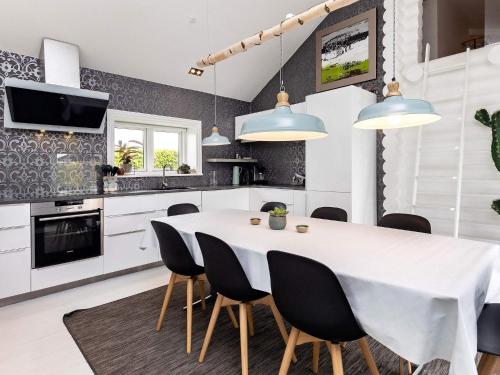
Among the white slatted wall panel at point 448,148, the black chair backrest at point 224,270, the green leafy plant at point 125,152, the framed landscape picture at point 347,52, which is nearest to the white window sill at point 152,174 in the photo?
the green leafy plant at point 125,152

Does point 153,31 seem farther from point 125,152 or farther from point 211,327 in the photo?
point 211,327

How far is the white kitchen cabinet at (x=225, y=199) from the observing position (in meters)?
4.53

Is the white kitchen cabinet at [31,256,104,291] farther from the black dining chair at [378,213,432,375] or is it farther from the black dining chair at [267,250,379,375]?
A: the black dining chair at [378,213,432,375]

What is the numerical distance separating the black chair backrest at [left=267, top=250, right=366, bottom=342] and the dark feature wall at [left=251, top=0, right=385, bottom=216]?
2.98 m

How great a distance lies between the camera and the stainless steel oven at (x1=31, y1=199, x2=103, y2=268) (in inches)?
120

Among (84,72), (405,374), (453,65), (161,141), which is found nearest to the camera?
(405,374)

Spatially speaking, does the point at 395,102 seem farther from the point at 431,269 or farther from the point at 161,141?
the point at 161,141

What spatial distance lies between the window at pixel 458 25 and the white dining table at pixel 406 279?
296 cm

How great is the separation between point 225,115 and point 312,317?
4477mm

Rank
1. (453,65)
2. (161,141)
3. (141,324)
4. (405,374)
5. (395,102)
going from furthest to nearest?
(161,141), (453,65), (141,324), (405,374), (395,102)

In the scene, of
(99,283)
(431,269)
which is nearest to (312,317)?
(431,269)

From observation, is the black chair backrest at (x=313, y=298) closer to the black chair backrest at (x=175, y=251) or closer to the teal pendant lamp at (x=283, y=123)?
the teal pendant lamp at (x=283, y=123)

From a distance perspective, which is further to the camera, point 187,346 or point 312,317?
point 187,346

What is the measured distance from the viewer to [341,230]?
2.29m
